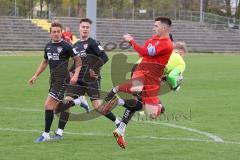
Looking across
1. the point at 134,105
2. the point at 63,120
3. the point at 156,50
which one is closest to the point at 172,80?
the point at 134,105

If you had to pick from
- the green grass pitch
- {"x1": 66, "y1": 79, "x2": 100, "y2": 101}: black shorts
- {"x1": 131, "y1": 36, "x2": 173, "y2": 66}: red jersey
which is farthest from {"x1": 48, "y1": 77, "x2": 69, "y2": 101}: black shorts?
{"x1": 131, "y1": 36, "x2": 173, "y2": 66}: red jersey

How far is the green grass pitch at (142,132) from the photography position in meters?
8.45

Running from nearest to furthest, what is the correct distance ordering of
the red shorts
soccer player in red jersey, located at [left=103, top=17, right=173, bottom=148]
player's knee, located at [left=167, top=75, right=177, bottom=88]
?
1. soccer player in red jersey, located at [left=103, top=17, right=173, bottom=148]
2. the red shorts
3. player's knee, located at [left=167, top=75, right=177, bottom=88]

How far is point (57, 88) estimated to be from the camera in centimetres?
977

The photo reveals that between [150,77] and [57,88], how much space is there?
1.49m

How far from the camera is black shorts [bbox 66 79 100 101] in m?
10.4

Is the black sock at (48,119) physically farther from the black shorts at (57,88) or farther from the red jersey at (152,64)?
the red jersey at (152,64)

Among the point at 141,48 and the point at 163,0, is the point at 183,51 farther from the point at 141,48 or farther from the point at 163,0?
the point at 163,0

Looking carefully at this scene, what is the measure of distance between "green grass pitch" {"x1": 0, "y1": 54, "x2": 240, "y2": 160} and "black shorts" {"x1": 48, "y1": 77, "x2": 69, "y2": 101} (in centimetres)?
69

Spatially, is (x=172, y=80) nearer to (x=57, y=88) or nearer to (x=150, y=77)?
(x=150, y=77)

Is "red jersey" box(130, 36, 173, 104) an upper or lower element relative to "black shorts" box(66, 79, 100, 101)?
upper

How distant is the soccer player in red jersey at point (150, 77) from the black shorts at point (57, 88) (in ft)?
2.46

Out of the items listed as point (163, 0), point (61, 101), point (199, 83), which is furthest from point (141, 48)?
point (163, 0)

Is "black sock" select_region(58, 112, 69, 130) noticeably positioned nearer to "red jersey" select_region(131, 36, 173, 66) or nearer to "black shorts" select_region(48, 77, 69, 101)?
"black shorts" select_region(48, 77, 69, 101)
